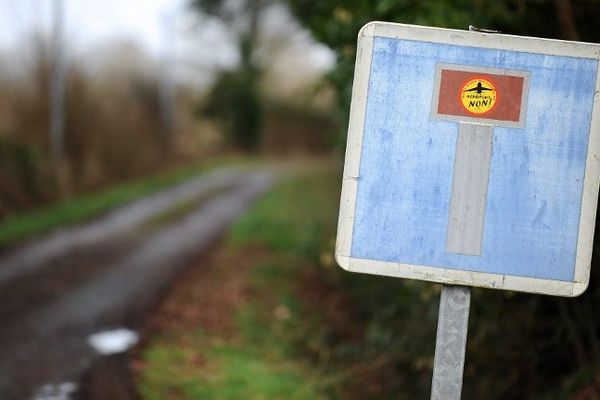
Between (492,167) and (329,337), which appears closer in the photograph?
(492,167)

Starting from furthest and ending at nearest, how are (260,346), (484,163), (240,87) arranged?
(240,87) < (260,346) < (484,163)

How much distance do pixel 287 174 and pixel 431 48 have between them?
2709cm

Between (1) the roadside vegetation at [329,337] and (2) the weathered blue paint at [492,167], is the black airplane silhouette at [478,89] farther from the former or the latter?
(1) the roadside vegetation at [329,337]

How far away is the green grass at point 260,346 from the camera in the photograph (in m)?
7.20

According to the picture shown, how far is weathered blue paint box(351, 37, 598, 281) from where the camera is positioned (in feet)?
9.28

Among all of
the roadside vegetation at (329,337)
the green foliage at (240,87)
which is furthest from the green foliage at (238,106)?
the roadside vegetation at (329,337)

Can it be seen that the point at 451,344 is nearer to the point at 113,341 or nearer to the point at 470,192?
the point at 470,192

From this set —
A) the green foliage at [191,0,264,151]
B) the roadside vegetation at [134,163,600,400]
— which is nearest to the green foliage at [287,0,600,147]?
the roadside vegetation at [134,163,600,400]

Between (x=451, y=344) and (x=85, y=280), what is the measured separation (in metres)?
9.22

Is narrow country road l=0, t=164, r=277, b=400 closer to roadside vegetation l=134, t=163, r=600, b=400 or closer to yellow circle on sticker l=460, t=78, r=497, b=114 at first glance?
roadside vegetation l=134, t=163, r=600, b=400

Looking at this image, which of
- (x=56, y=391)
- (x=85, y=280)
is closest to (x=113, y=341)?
(x=56, y=391)

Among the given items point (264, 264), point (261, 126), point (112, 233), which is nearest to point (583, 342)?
point (264, 264)

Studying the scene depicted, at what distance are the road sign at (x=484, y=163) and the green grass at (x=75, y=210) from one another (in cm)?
1172

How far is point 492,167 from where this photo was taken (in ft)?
9.29
